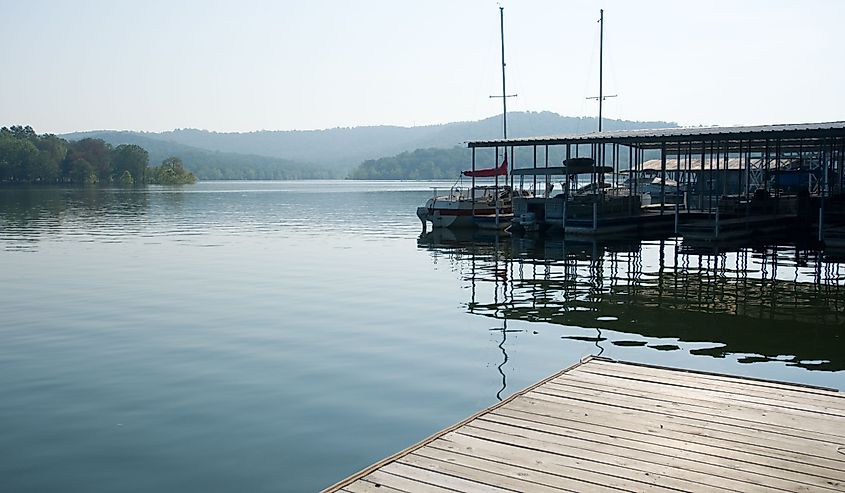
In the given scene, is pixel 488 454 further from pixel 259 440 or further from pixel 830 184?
pixel 830 184

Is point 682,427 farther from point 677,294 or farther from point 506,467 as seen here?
point 677,294

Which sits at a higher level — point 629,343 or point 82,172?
point 82,172

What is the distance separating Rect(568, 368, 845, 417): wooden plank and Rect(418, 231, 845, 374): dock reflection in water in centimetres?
376

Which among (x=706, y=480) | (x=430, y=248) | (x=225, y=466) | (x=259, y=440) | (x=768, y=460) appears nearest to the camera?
(x=706, y=480)

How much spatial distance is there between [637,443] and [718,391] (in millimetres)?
1779

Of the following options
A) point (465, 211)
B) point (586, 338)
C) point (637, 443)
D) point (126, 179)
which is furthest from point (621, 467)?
point (126, 179)

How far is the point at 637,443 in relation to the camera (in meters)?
5.83

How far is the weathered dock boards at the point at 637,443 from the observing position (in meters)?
5.11

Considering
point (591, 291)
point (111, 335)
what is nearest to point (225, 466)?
point (111, 335)

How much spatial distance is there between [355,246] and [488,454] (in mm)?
23194

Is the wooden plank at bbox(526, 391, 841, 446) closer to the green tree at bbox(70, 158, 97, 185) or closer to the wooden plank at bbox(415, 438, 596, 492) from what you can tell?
the wooden plank at bbox(415, 438, 596, 492)

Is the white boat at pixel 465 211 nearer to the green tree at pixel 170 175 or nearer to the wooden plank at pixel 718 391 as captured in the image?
the wooden plank at pixel 718 391

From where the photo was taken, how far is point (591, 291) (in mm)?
17375

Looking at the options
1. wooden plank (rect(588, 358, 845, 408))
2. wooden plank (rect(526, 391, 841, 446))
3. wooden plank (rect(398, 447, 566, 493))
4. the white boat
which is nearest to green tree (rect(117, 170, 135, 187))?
the white boat
